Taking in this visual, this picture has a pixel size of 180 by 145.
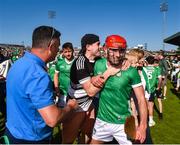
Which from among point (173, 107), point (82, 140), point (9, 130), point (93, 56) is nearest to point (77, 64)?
point (93, 56)

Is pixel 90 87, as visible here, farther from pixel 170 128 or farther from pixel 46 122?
pixel 170 128

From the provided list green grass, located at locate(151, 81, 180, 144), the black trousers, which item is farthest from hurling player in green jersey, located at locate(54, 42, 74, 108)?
the black trousers

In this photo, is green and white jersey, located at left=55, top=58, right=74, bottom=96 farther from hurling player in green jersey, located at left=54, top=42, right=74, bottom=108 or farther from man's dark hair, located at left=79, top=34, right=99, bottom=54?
man's dark hair, located at left=79, top=34, right=99, bottom=54

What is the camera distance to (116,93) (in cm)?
454

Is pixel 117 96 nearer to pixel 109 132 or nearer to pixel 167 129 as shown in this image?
pixel 109 132

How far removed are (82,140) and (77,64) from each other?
5.52 ft

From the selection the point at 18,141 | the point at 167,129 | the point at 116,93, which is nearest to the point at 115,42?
the point at 116,93

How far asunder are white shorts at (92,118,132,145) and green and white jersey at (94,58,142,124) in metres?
0.07

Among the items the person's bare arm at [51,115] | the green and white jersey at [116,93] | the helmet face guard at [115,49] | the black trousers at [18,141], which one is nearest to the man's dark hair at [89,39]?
the green and white jersey at [116,93]

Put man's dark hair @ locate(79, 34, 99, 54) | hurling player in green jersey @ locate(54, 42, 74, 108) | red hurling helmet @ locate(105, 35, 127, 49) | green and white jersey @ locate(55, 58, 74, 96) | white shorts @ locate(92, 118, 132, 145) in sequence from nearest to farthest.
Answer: red hurling helmet @ locate(105, 35, 127, 49)
white shorts @ locate(92, 118, 132, 145)
man's dark hair @ locate(79, 34, 99, 54)
hurling player in green jersey @ locate(54, 42, 74, 108)
green and white jersey @ locate(55, 58, 74, 96)

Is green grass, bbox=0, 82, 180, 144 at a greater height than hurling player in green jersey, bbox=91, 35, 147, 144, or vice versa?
hurling player in green jersey, bbox=91, 35, 147, 144

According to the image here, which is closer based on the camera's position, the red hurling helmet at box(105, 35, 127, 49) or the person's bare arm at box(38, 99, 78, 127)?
the person's bare arm at box(38, 99, 78, 127)

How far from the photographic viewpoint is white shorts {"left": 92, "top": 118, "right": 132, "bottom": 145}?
4652 millimetres

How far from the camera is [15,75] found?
121 inches
